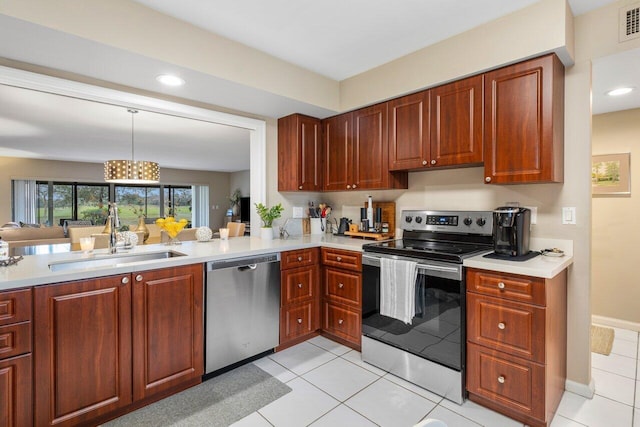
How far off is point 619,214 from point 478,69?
91.4 inches

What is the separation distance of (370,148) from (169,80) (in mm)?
1682

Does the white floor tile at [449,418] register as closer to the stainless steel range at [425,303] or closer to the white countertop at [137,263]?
the stainless steel range at [425,303]

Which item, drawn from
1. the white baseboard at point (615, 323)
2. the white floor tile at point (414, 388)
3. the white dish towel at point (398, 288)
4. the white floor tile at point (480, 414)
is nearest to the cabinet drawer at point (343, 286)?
the white dish towel at point (398, 288)

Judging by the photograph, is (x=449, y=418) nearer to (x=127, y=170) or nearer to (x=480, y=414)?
(x=480, y=414)

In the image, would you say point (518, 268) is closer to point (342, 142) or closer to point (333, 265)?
point (333, 265)

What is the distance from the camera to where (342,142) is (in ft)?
10.2

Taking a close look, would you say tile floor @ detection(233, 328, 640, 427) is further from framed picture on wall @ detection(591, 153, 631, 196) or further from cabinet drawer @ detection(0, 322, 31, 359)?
framed picture on wall @ detection(591, 153, 631, 196)

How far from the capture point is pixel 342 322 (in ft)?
8.75

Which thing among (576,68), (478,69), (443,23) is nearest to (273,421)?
(478,69)

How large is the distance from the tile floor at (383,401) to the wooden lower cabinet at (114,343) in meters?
0.60

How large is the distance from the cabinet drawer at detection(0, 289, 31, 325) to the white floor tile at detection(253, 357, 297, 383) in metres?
1.45

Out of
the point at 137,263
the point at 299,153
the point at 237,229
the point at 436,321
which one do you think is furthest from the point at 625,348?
the point at 237,229

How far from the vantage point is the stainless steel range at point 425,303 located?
192 cm

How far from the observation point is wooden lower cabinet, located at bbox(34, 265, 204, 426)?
1.56 metres
